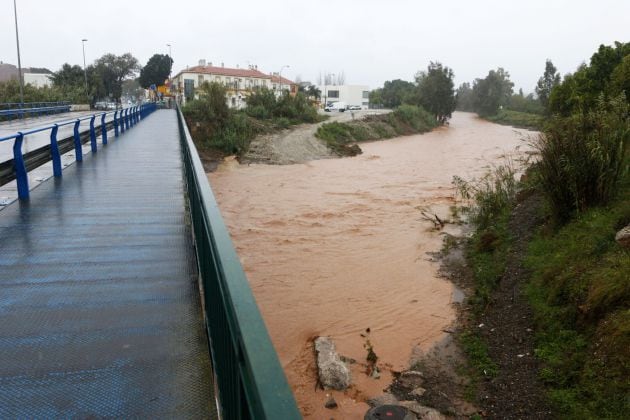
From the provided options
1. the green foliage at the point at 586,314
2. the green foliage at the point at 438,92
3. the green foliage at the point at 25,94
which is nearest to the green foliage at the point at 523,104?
the green foliage at the point at 438,92

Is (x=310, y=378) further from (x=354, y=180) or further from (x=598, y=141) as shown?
(x=354, y=180)

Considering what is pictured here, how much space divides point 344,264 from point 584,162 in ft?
17.8

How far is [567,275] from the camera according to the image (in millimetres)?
7863

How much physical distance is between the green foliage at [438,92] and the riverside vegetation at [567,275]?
5734cm

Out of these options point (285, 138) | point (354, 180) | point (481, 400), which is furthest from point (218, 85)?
point (481, 400)

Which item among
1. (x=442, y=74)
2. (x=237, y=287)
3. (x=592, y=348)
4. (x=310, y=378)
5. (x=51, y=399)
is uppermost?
(x=442, y=74)

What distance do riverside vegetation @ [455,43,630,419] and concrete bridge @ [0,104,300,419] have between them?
13.7 ft

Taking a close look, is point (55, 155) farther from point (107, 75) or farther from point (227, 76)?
point (227, 76)

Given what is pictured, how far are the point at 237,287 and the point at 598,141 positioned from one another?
30.0ft

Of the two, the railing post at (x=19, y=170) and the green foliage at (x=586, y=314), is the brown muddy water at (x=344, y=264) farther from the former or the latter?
the railing post at (x=19, y=170)

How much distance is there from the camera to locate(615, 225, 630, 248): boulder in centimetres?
752

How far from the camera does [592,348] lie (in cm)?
629

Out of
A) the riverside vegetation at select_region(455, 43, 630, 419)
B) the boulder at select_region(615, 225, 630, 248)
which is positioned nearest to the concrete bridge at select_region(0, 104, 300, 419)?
the riverside vegetation at select_region(455, 43, 630, 419)

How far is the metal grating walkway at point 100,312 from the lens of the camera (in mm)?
2838
